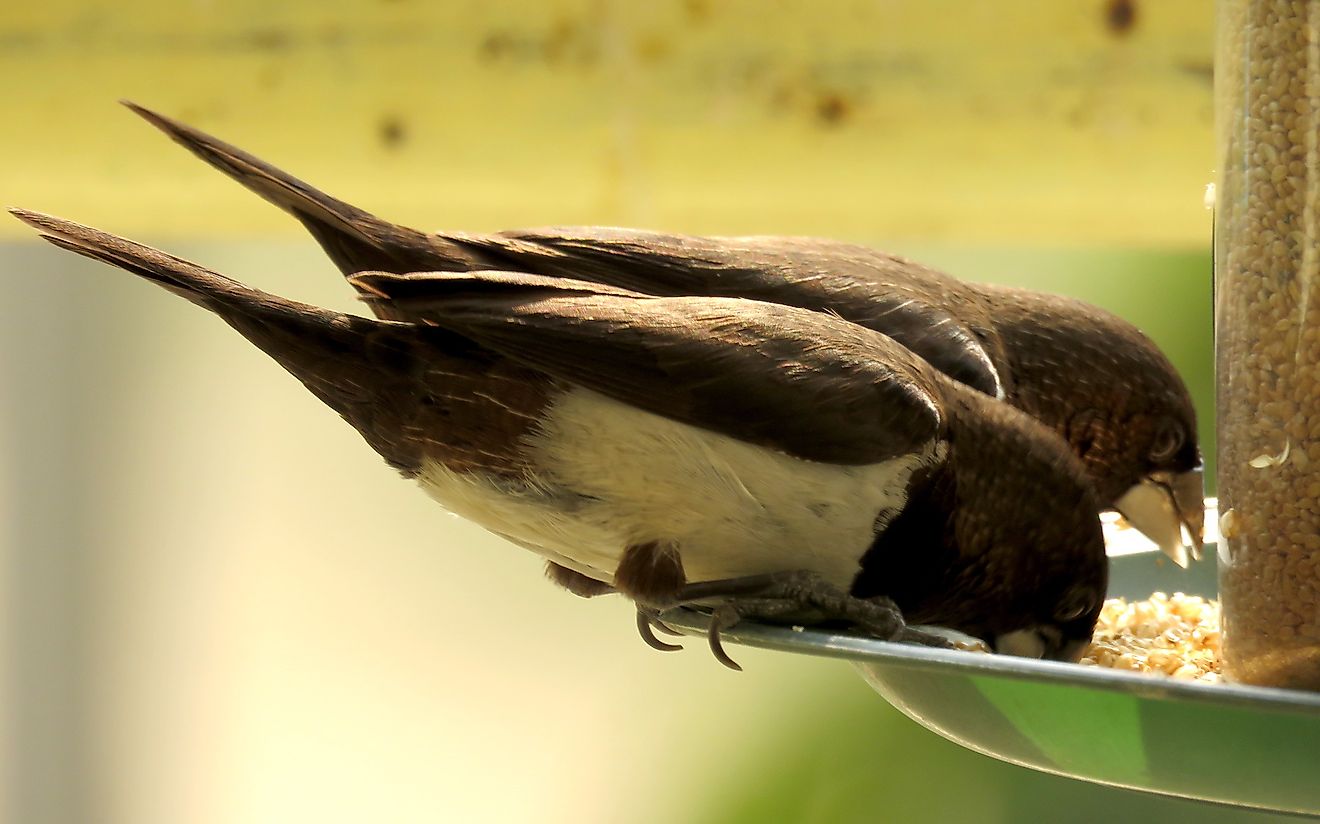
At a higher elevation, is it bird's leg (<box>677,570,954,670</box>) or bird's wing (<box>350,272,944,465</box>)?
bird's wing (<box>350,272,944,465</box>)

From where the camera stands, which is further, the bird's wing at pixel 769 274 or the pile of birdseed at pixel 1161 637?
the bird's wing at pixel 769 274

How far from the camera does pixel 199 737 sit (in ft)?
10.8

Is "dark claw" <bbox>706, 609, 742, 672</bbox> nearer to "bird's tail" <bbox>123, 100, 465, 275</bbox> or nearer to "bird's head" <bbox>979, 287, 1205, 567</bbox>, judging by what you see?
"bird's tail" <bbox>123, 100, 465, 275</bbox>

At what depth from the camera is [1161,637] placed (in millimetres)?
1612

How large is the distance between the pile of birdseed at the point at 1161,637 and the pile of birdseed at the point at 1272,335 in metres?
0.13

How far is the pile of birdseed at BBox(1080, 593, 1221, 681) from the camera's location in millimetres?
1470

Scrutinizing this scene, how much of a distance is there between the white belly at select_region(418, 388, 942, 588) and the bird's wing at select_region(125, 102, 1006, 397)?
0.22 meters

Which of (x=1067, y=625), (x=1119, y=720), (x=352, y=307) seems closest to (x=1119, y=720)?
(x=1119, y=720)

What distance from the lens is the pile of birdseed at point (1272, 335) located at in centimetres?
123

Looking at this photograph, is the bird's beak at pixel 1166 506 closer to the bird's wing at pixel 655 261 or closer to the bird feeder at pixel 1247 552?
the bird's wing at pixel 655 261

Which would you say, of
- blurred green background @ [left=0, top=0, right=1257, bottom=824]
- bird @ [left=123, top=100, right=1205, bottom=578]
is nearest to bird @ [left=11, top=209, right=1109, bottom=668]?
bird @ [left=123, top=100, right=1205, bottom=578]

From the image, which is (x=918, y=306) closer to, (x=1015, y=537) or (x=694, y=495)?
(x=1015, y=537)

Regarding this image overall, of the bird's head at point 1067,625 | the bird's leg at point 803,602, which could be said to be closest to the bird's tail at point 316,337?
the bird's leg at point 803,602

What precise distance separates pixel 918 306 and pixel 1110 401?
1.35ft
